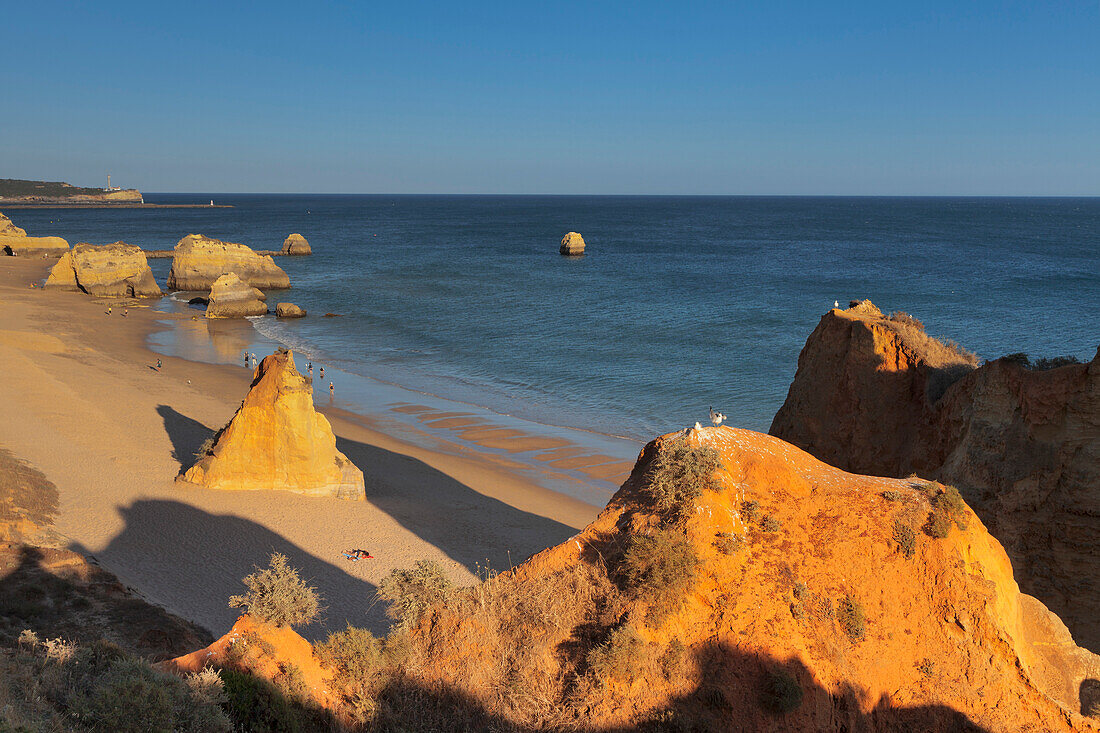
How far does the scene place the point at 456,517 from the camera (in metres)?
25.2

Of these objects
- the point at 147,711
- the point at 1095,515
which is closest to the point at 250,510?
the point at 147,711

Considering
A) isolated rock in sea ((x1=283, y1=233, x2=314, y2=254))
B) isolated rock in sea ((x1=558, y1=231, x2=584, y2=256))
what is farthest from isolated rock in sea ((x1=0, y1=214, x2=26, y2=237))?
isolated rock in sea ((x1=558, y1=231, x2=584, y2=256))

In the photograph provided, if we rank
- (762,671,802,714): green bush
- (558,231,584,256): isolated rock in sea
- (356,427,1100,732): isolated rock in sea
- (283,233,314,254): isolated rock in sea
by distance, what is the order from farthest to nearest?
1. (558,231,584,256): isolated rock in sea
2. (283,233,314,254): isolated rock in sea
3. (356,427,1100,732): isolated rock in sea
4. (762,671,802,714): green bush

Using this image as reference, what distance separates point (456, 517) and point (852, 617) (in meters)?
17.4

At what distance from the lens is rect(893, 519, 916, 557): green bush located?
386 inches

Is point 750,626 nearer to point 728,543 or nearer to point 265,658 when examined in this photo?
point 728,543

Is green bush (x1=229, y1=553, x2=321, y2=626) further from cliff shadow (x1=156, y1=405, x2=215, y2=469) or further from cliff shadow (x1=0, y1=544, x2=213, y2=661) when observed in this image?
cliff shadow (x1=156, y1=405, x2=215, y2=469)

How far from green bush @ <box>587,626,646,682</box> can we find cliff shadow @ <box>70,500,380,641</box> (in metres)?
9.67

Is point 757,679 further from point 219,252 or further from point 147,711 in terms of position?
point 219,252

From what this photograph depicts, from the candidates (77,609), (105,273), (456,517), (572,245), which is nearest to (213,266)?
(105,273)

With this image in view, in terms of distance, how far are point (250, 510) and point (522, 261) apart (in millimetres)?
89616

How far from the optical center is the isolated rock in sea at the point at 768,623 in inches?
362

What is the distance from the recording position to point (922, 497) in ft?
33.6

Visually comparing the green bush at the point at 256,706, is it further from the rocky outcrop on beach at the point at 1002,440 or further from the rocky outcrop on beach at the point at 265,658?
the rocky outcrop on beach at the point at 1002,440
